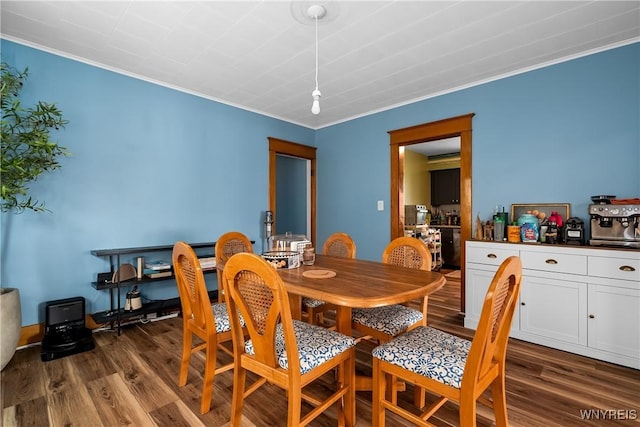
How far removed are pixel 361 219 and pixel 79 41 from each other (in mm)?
3710

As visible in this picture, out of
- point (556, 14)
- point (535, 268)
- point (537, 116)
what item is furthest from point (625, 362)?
point (556, 14)

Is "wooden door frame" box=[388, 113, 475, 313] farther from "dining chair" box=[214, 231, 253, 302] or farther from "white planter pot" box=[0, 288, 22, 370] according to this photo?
"white planter pot" box=[0, 288, 22, 370]

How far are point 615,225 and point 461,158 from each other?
1.50 metres

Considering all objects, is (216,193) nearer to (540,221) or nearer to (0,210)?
(0,210)

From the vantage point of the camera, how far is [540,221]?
2.91 metres

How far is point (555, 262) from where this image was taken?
2.61 m

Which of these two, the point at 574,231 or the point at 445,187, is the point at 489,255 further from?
the point at 445,187

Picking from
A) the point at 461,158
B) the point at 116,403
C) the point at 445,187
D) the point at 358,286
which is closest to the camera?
the point at 358,286

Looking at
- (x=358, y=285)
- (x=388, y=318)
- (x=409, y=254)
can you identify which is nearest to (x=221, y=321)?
(x=358, y=285)

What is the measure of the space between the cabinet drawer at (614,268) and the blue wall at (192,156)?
1.68 feet

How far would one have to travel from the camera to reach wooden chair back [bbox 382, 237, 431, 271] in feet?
7.34

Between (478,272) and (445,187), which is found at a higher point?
(445,187)

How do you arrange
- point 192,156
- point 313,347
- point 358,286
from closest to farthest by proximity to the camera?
1. point 313,347
2. point 358,286
3. point 192,156

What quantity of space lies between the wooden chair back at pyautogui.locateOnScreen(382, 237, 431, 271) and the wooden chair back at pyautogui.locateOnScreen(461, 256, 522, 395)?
0.77 meters
